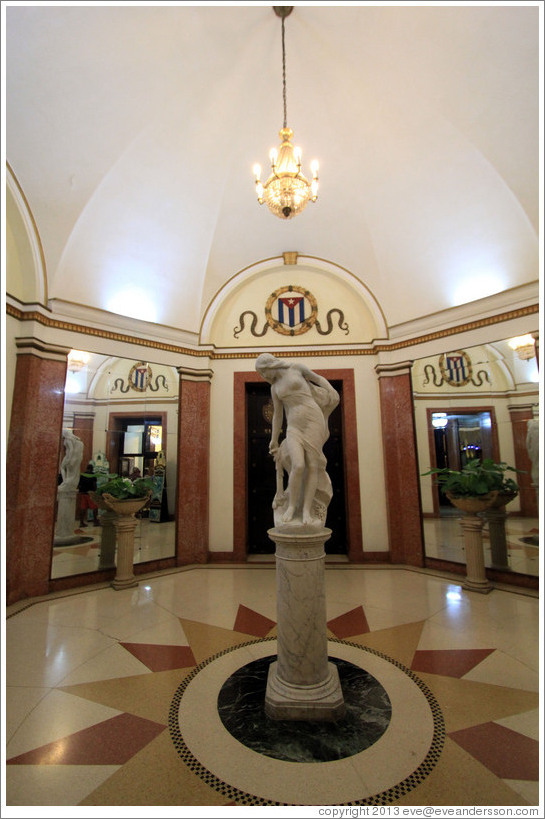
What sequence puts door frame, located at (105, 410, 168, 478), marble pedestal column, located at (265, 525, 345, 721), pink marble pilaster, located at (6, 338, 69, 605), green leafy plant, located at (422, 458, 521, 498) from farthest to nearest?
door frame, located at (105, 410, 168, 478) < green leafy plant, located at (422, 458, 521, 498) < pink marble pilaster, located at (6, 338, 69, 605) < marble pedestal column, located at (265, 525, 345, 721)

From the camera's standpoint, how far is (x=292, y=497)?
300 cm

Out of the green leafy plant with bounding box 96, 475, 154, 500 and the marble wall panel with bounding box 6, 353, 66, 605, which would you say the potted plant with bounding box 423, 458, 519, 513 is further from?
the marble wall panel with bounding box 6, 353, 66, 605

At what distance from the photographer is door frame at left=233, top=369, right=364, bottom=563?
645cm

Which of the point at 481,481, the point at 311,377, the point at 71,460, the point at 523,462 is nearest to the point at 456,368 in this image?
the point at 523,462

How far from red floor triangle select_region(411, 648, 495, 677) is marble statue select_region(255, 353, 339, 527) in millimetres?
1515

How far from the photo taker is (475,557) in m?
4.94

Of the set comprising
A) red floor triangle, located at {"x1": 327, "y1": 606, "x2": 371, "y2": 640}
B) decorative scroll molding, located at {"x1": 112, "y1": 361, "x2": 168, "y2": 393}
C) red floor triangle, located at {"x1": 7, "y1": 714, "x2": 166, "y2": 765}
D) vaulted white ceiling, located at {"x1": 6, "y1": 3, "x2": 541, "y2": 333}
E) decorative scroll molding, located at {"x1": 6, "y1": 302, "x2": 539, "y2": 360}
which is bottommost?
red floor triangle, located at {"x1": 327, "y1": 606, "x2": 371, "y2": 640}

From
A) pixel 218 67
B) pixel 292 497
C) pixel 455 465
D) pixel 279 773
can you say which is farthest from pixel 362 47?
pixel 279 773

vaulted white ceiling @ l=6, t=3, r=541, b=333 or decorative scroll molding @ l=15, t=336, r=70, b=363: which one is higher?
vaulted white ceiling @ l=6, t=3, r=541, b=333

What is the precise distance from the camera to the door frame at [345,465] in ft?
21.2

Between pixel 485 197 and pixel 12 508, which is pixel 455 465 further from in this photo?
pixel 12 508

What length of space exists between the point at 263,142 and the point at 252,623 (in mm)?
6273

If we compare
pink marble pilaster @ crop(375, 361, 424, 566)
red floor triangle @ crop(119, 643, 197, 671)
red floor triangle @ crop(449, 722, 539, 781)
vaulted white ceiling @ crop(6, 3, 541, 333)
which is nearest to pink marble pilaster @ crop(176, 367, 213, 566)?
vaulted white ceiling @ crop(6, 3, 541, 333)

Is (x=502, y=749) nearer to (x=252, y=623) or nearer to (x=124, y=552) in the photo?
(x=252, y=623)
